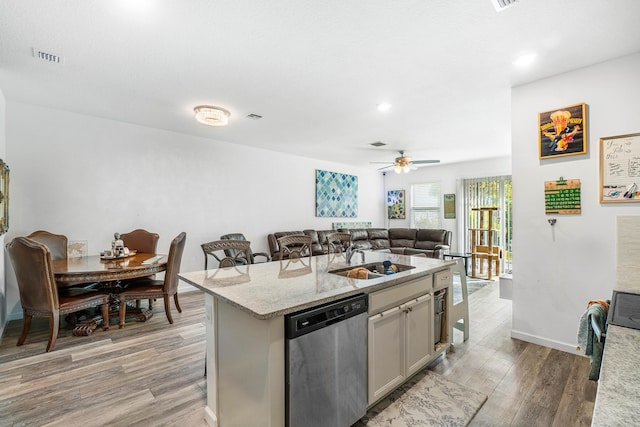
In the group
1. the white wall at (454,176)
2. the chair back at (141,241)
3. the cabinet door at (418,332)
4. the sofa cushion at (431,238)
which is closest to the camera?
the cabinet door at (418,332)

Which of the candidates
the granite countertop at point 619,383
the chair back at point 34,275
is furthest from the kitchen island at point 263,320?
the chair back at point 34,275

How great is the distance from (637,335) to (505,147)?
5.69 meters

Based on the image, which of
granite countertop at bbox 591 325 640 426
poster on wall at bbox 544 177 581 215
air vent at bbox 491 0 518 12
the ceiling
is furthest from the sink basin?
air vent at bbox 491 0 518 12

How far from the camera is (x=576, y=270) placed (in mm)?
2732

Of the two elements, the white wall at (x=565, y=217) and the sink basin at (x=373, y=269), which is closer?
the sink basin at (x=373, y=269)

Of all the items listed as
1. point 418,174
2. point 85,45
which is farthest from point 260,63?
point 418,174

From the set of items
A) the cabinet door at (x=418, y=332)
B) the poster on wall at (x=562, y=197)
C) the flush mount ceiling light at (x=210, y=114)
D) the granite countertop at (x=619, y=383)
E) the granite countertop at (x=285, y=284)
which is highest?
the flush mount ceiling light at (x=210, y=114)

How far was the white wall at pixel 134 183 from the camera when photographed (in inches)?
147

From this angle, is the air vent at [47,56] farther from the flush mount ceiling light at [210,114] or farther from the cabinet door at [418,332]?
the cabinet door at [418,332]

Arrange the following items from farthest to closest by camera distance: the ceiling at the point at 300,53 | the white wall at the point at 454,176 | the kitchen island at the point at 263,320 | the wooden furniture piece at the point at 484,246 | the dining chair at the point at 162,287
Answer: the white wall at the point at 454,176
the wooden furniture piece at the point at 484,246
the dining chair at the point at 162,287
the ceiling at the point at 300,53
the kitchen island at the point at 263,320

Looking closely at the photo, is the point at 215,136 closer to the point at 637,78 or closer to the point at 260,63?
the point at 260,63

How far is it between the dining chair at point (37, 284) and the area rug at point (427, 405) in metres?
3.01

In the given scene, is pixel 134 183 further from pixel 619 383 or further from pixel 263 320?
pixel 619 383

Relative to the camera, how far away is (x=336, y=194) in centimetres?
757
